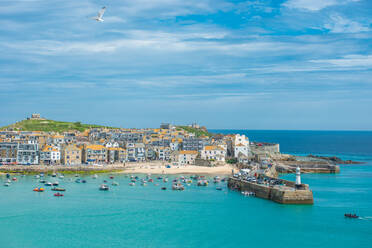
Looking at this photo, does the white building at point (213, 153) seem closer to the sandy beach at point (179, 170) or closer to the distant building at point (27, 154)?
the sandy beach at point (179, 170)

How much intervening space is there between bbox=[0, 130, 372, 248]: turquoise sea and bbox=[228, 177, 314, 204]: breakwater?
0.90 metres

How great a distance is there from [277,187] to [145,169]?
101 feet

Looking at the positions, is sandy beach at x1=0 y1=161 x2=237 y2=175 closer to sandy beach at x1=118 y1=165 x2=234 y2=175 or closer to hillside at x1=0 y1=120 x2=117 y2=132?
sandy beach at x1=118 y1=165 x2=234 y2=175

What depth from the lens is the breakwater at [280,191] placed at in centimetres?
4034

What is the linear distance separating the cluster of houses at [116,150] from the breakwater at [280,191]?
25.4 metres

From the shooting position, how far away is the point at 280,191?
40.9 meters

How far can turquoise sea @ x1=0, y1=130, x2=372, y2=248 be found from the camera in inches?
1204

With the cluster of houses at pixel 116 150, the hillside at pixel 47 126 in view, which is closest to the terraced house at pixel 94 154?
the cluster of houses at pixel 116 150

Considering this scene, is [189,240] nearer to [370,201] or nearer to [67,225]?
[67,225]

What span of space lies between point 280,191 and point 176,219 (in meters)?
11.3

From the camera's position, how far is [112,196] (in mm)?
46156

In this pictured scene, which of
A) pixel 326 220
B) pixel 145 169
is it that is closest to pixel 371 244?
pixel 326 220

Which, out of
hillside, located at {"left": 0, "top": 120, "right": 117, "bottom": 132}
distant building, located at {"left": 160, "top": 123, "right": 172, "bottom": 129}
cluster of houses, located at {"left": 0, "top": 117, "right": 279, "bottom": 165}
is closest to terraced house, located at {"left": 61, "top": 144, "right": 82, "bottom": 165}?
cluster of houses, located at {"left": 0, "top": 117, "right": 279, "bottom": 165}

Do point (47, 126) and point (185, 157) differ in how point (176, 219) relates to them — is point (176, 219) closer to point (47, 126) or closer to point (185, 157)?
point (185, 157)
